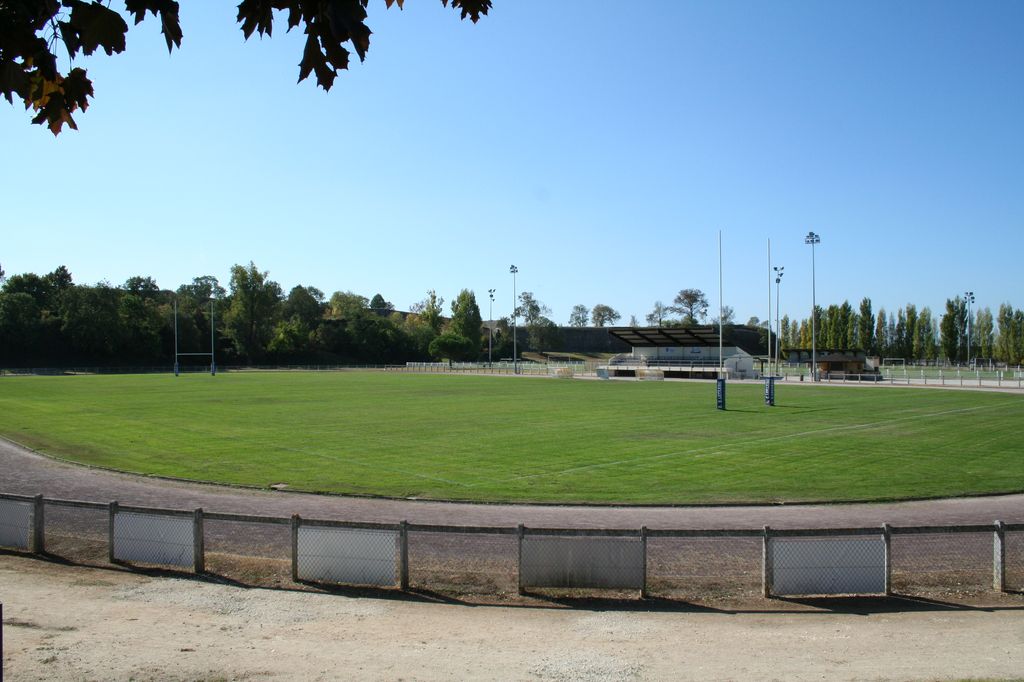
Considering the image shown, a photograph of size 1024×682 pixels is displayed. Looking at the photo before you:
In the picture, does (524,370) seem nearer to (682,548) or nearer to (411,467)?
(411,467)

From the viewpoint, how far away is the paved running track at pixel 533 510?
1482 cm

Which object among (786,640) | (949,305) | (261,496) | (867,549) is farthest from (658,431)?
(949,305)

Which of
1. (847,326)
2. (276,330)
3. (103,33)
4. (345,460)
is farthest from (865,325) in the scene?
(103,33)

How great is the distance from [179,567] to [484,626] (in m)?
5.28

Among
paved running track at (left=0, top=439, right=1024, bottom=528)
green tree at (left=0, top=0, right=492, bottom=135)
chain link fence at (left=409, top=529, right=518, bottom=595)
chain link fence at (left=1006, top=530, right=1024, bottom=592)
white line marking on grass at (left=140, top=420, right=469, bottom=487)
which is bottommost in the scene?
paved running track at (left=0, top=439, right=1024, bottom=528)

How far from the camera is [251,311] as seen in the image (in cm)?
12925

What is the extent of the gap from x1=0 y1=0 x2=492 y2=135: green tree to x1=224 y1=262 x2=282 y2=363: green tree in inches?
5122

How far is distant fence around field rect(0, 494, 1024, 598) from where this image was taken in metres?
10.2

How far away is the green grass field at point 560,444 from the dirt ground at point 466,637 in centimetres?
731

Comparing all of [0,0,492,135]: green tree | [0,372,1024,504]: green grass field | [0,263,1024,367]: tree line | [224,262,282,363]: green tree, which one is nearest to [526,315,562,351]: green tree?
[0,263,1024,367]: tree line

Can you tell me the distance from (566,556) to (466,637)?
2225mm

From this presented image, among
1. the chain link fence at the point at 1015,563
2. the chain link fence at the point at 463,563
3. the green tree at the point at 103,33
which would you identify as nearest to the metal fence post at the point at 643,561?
the chain link fence at the point at 463,563

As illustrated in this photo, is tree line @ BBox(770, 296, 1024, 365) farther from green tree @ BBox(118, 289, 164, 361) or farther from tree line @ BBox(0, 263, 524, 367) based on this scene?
green tree @ BBox(118, 289, 164, 361)

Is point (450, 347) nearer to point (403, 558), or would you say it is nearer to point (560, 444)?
point (560, 444)
